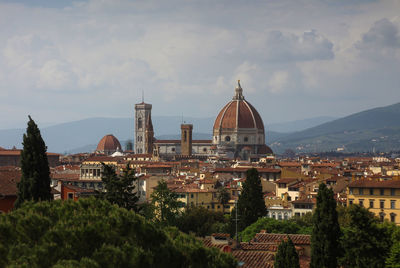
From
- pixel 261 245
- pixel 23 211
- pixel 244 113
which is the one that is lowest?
pixel 261 245

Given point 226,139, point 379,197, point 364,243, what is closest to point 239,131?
point 226,139

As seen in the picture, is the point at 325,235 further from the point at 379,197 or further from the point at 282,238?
the point at 379,197

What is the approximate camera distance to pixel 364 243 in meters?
25.2

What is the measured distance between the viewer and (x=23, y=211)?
18.0 metres

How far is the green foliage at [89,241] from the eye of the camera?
16062 mm

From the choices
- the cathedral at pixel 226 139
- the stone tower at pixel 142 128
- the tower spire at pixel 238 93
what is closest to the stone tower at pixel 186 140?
the cathedral at pixel 226 139

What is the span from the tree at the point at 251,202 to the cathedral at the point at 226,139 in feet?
349

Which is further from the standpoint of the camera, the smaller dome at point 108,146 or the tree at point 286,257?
the smaller dome at point 108,146

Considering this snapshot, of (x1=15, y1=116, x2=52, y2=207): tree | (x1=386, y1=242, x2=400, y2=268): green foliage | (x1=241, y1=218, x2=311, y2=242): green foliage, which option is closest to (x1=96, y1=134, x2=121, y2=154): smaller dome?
(x1=241, y1=218, x2=311, y2=242): green foliage

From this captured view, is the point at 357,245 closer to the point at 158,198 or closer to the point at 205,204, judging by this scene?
the point at 158,198

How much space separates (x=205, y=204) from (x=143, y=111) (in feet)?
407

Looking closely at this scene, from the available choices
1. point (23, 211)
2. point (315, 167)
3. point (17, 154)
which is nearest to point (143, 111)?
point (17, 154)

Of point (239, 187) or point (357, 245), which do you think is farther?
point (239, 187)

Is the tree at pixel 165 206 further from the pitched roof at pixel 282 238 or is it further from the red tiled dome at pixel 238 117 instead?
the red tiled dome at pixel 238 117
